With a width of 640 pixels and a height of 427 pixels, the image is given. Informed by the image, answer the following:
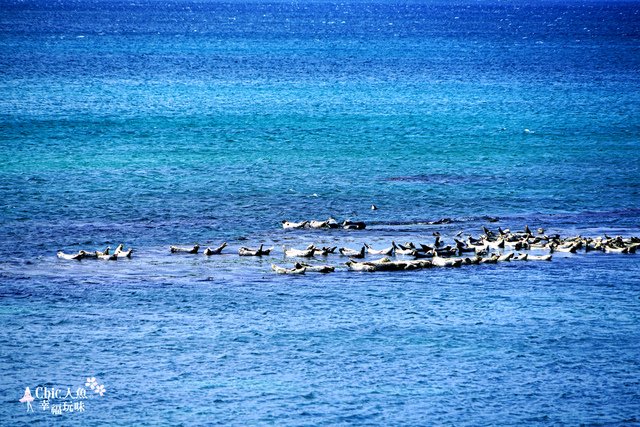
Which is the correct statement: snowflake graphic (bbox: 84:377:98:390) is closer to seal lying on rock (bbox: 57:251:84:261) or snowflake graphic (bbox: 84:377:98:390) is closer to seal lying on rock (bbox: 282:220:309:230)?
seal lying on rock (bbox: 57:251:84:261)

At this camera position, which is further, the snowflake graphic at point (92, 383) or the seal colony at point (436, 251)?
the seal colony at point (436, 251)

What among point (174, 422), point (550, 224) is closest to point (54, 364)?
point (174, 422)

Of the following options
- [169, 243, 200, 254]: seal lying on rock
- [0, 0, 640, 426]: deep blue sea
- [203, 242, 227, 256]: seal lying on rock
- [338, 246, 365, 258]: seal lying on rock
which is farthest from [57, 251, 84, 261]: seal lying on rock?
[338, 246, 365, 258]: seal lying on rock

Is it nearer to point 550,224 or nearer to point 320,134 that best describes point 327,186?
point 550,224

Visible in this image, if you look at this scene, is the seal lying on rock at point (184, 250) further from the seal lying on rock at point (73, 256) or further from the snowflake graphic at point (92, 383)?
the snowflake graphic at point (92, 383)

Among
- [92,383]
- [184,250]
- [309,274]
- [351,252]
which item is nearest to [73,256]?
[184,250]

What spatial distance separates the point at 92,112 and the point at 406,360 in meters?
59.7

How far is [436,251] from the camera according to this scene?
38.9 metres

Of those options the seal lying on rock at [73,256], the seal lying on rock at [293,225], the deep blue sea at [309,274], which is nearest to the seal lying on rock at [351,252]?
the deep blue sea at [309,274]

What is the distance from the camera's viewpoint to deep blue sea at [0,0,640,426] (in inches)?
1064

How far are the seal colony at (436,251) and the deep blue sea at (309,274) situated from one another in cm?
58

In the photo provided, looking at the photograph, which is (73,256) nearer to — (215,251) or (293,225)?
(215,251)

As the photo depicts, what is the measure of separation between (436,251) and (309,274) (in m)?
5.10

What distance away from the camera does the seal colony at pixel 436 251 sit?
3768cm
